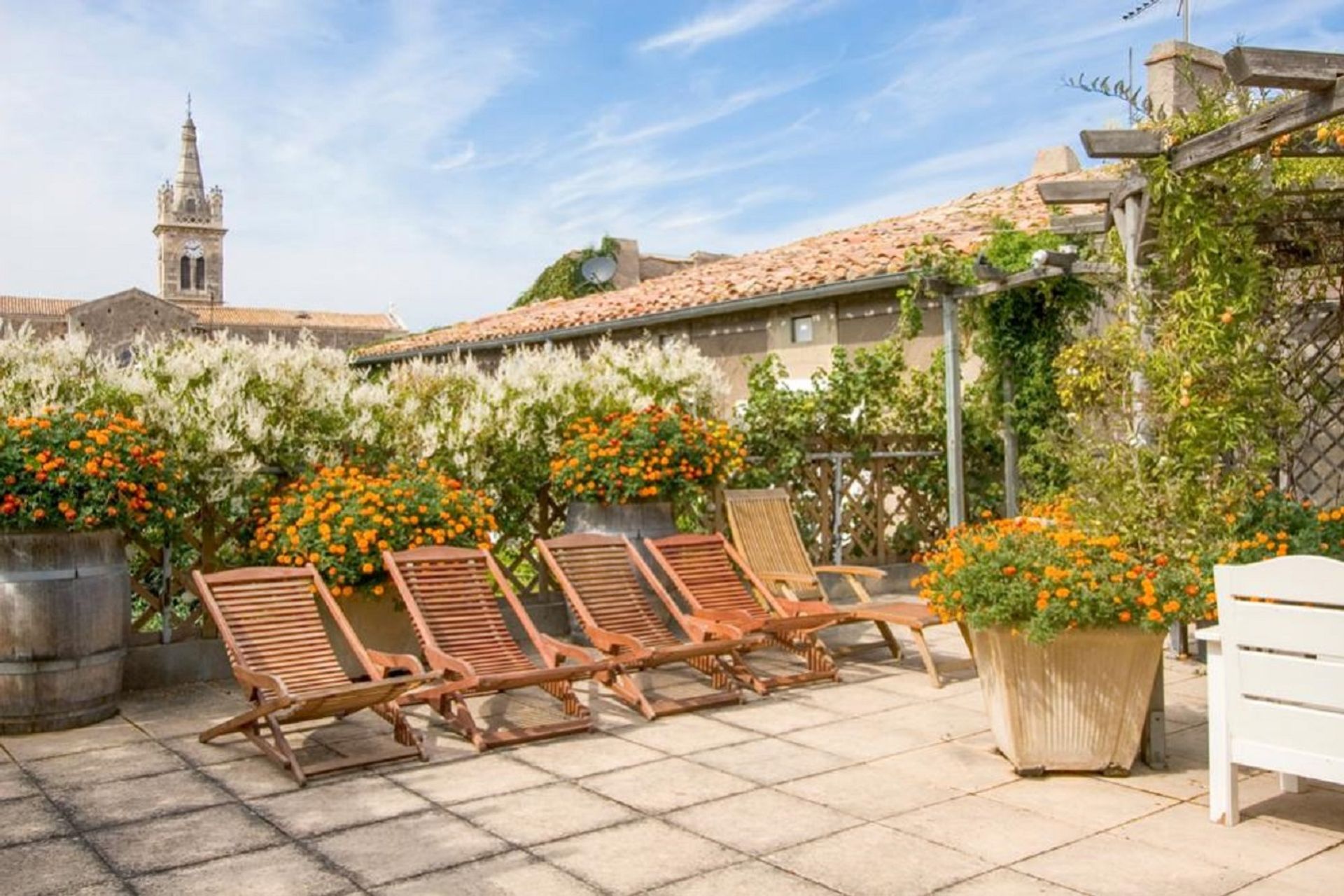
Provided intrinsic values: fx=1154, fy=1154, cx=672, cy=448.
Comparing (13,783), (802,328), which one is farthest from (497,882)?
(802,328)

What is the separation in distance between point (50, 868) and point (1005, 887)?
294cm

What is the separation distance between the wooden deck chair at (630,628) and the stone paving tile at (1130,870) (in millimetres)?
2343

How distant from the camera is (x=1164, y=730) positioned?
475 centimetres

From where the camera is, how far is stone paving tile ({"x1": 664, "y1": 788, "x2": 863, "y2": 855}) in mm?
3852

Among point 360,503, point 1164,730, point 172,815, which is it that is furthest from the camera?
point 360,503

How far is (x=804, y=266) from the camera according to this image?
14.5 metres

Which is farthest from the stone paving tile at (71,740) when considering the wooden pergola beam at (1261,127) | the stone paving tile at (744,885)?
the wooden pergola beam at (1261,127)

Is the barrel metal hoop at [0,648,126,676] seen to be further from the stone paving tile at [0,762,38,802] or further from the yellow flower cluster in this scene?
the yellow flower cluster

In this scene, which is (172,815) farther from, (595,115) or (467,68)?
(595,115)

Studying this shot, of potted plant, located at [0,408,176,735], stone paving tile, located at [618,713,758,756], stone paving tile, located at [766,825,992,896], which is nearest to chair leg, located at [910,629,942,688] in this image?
stone paving tile, located at [618,713,758,756]

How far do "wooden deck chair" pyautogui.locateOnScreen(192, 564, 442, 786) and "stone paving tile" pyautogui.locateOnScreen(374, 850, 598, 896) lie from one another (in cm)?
122

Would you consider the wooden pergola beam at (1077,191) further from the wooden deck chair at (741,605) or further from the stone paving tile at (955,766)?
the stone paving tile at (955,766)

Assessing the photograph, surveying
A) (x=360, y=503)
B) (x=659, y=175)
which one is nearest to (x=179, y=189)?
(x=659, y=175)

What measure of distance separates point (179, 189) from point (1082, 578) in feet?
331
